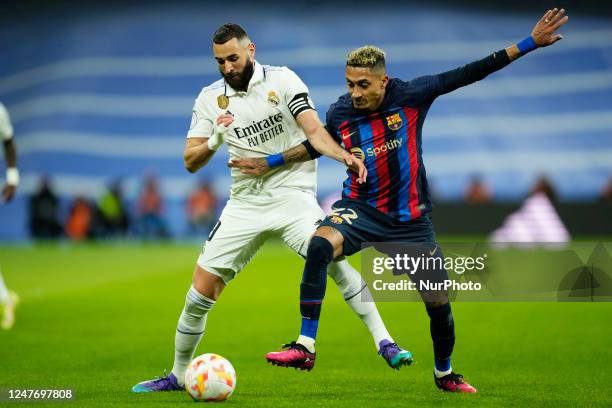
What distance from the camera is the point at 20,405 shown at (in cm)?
656

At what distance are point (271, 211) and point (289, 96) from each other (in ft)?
2.84

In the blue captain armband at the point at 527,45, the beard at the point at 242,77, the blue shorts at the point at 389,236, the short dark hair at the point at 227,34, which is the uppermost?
the short dark hair at the point at 227,34

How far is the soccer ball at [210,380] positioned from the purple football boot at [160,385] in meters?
0.69

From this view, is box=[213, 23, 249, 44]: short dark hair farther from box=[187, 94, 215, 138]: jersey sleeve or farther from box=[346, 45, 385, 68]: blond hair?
box=[346, 45, 385, 68]: blond hair

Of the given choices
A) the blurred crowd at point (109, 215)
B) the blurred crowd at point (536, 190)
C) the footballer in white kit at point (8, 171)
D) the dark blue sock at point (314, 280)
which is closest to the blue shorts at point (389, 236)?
the dark blue sock at point (314, 280)

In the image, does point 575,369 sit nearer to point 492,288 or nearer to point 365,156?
point 492,288

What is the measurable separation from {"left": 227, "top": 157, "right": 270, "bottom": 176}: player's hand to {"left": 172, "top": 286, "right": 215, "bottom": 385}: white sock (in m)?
0.95

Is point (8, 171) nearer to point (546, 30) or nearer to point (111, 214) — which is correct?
point (546, 30)

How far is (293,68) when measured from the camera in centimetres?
3328

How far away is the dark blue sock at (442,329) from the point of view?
6.98m

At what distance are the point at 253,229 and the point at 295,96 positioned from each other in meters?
1.03

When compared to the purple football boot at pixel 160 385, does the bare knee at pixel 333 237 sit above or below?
above

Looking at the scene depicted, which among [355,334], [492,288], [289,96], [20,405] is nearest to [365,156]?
[289,96]

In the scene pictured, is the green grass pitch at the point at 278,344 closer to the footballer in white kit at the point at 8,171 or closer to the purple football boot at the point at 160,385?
the purple football boot at the point at 160,385
